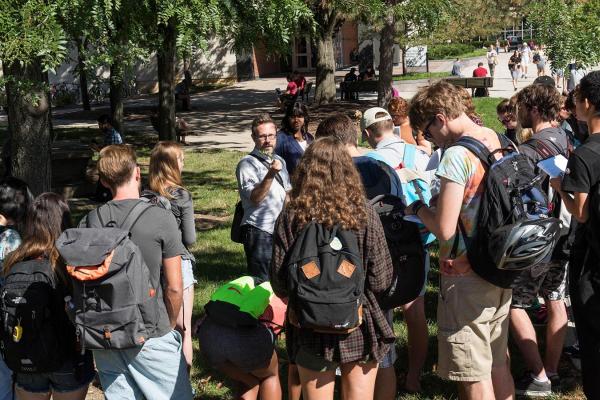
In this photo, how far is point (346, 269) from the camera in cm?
352

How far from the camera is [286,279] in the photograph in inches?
141

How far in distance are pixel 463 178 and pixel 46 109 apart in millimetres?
4548

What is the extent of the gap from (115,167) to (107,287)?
65 centimetres

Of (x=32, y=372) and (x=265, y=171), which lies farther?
(x=265, y=171)

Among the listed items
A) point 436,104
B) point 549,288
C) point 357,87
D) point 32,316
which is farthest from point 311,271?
point 357,87

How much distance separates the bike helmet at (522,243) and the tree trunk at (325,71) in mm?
22310

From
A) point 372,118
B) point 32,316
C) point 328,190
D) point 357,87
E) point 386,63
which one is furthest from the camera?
point 357,87

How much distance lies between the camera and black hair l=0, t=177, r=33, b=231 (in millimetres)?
4305

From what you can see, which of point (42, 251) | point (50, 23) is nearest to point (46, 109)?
point (50, 23)

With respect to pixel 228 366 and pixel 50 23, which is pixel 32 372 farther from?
pixel 50 23

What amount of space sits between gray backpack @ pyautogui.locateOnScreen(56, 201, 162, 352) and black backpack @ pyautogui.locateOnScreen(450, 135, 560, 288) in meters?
1.58

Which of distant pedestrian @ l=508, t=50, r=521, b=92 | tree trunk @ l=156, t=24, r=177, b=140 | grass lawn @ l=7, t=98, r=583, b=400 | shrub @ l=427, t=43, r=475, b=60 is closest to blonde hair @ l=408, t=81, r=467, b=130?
grass lawn @ l=7, t=98, r=583, b=400

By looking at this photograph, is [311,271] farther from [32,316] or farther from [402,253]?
[32,316]

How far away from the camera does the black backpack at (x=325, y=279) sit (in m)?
3.49
